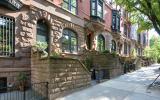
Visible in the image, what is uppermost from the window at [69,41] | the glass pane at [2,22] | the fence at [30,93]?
the glass pane at [2,22]

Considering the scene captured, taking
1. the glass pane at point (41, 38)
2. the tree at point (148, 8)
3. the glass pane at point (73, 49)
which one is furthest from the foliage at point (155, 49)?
the glass pane at point (41, 38)

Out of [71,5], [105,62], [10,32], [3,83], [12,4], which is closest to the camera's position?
[12,4]

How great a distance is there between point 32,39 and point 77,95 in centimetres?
467

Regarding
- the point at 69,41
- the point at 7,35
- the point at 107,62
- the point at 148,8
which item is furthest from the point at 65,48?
the point at 148,8

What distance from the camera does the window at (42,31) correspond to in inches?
535

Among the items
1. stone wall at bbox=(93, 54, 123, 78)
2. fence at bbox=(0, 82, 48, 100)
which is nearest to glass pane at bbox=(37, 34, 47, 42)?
fence at bbox=(0, 82, 48, 100)

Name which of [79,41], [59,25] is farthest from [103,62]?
[59,25]

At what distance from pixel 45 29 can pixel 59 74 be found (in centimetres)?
515

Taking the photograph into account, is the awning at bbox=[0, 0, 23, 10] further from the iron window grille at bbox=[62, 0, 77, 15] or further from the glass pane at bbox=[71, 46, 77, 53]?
the glass pane at bbox=[71, 46, 77, 53]

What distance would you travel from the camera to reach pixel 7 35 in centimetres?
1133

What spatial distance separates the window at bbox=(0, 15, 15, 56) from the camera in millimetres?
11060

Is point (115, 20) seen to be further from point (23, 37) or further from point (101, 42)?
point (23, 37)

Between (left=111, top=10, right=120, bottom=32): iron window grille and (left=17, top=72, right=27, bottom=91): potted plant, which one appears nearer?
(left=17, top=72, right=27, bottom=91): potted plant

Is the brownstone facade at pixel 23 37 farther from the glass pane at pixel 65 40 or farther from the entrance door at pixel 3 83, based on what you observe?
the glass pane at pixel 65 40
